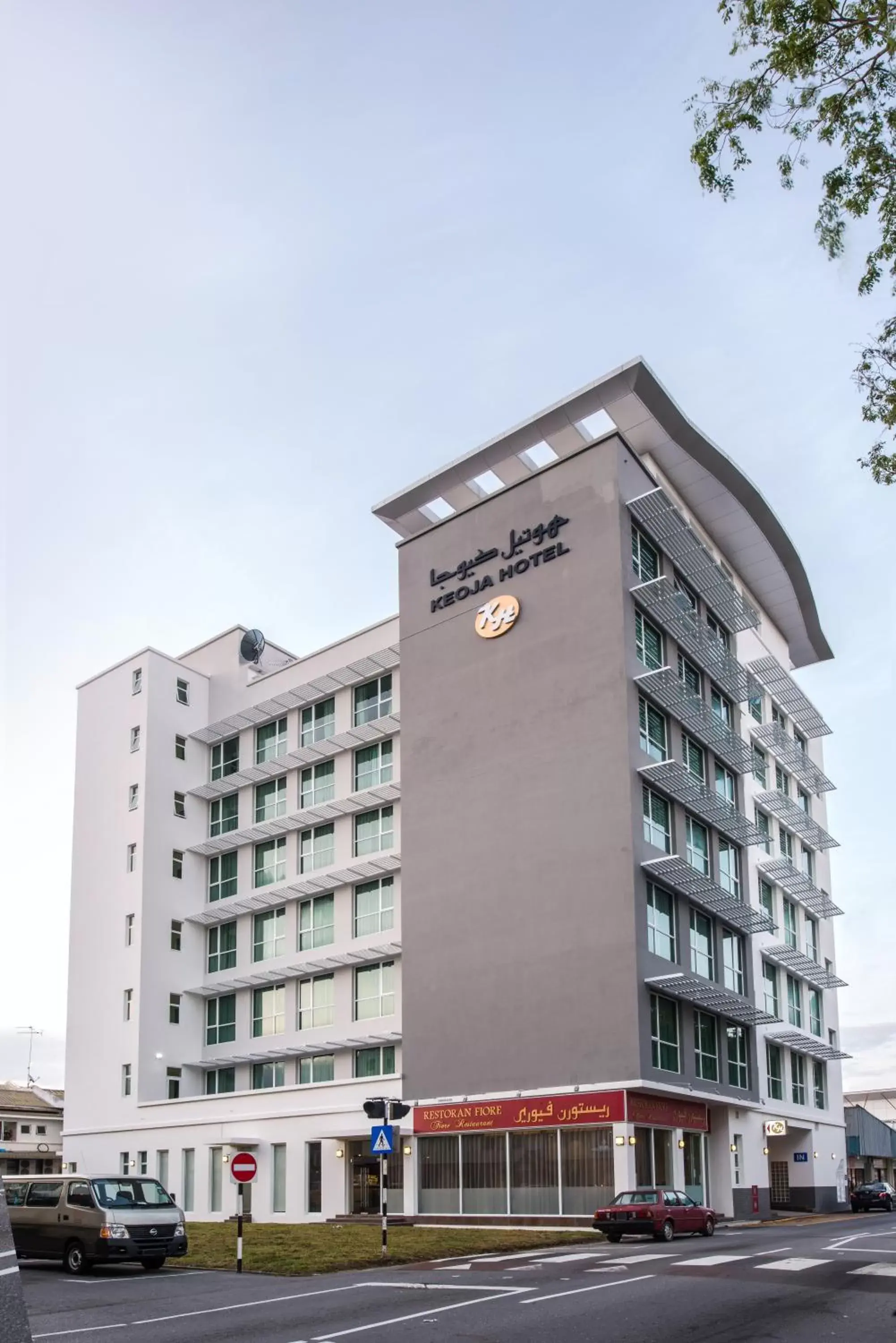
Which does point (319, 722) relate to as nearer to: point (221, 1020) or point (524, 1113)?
point (221, 1020)

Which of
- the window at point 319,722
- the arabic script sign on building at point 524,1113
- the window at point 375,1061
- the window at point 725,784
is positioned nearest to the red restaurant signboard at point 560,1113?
the arabic script sign on building at point 524,1113

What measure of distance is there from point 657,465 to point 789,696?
16.1m

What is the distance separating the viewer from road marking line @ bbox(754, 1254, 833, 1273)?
20734 millimetres

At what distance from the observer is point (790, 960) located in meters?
56.8

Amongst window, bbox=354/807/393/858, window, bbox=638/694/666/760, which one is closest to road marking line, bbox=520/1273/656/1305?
window, bbox=638/694/666/760

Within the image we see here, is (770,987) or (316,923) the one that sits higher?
(316,923)

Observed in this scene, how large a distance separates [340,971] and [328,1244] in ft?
77.2

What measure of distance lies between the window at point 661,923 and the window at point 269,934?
1833cm

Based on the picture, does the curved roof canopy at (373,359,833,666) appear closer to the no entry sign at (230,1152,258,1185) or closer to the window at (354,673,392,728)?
the window at (354,673,392,728)

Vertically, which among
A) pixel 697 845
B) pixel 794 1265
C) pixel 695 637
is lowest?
pixel 794 1265

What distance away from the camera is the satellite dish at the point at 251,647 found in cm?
6100

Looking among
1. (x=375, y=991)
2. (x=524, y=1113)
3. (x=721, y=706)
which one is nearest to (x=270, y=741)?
(x=375, y=991)

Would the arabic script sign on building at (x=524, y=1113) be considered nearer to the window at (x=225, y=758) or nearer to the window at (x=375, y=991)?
the window at (x=375, y=991)

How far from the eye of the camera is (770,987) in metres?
55.0
